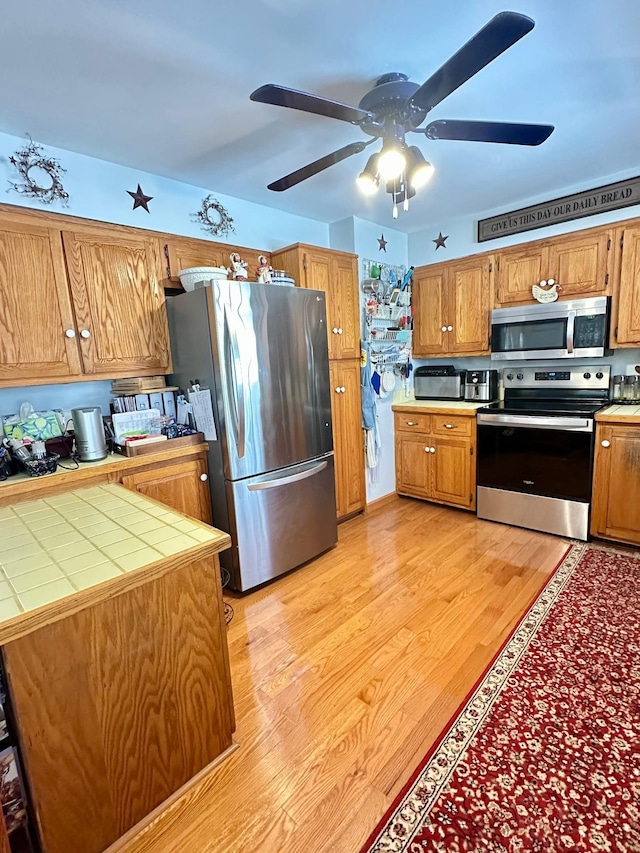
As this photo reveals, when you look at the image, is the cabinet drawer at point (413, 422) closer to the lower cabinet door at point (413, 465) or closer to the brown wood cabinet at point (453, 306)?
the lower cabinet door at point (413, 465)

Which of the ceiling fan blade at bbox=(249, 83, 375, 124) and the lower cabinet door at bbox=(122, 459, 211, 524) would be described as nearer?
the ceiling fan blade at bbox=(249, 83, 375, 124)

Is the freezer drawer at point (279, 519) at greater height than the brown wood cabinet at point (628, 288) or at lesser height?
lesser

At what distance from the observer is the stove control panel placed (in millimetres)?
2934

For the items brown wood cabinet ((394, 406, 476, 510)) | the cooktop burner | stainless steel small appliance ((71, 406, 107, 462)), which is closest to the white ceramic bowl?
stainless steel small appliance ((71, 406, 107, 462))

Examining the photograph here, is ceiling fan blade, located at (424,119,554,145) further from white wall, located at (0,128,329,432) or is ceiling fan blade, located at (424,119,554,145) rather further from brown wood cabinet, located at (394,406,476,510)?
A: brown wood cabinet, located at (394,406,476,510)

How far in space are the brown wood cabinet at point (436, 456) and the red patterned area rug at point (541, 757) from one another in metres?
1.43

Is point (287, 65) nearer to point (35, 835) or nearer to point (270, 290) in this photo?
point (270, 290)

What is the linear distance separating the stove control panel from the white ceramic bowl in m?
2.44

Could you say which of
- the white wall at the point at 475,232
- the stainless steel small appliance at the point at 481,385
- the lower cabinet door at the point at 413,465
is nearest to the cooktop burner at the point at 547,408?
the stainless steel small appliance at the point at 481,385

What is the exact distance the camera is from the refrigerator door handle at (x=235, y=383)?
2.15 metres

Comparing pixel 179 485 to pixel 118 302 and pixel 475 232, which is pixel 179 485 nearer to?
pixel 118 302

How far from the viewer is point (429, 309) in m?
3.66

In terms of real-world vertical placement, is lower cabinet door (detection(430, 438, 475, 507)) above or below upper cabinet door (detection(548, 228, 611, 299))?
below

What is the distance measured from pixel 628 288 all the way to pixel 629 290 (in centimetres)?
1
